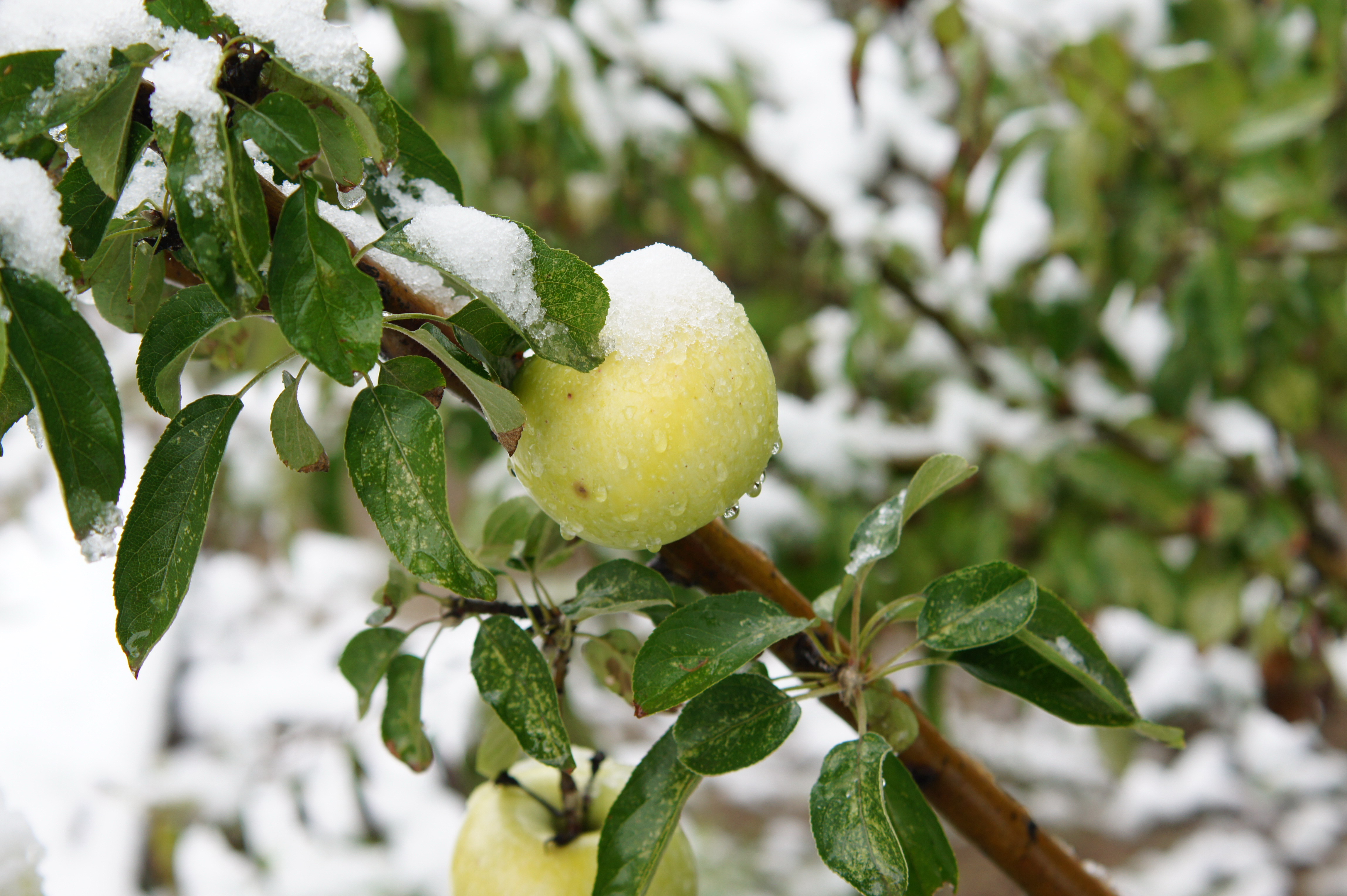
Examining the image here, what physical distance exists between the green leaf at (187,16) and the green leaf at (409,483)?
14cm

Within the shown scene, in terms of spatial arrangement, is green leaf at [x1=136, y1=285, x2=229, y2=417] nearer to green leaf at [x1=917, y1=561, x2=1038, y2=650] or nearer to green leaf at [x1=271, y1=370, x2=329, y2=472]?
green leaf at [x1=271, y1=370, x2=329, y2=472]

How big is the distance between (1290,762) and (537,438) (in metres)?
2.29

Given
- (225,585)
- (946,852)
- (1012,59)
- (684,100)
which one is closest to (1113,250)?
(1012,59)

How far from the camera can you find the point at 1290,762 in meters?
2.04

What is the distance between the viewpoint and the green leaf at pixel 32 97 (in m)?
0.29

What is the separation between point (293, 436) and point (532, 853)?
268 millimetres

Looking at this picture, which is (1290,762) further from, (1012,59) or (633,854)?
(633,854)

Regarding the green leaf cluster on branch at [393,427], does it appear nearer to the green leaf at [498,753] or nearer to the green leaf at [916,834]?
the green leaf at [916,834]

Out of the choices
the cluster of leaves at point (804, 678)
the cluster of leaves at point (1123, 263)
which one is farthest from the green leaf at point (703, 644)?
the cluster of leaves at point (1123, 263)

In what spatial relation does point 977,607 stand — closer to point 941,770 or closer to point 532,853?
point 941,770

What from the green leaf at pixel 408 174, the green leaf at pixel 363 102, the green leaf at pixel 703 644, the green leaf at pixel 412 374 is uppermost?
the green leaf at pixel 363 102

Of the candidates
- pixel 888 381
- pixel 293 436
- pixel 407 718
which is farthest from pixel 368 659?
pixel 888 381

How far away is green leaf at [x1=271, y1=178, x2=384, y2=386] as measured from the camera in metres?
0.31

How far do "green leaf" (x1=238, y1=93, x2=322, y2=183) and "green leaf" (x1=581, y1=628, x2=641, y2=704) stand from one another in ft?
0.96
